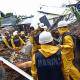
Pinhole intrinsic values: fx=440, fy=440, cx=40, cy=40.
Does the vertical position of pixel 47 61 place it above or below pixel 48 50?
below

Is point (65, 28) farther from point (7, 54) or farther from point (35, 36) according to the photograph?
point (7, 54)

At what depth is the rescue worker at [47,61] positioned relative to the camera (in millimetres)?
7836

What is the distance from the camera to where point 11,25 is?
39.9m

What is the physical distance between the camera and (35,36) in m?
11.6

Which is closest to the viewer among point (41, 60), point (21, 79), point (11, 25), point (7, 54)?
point (41, 60)

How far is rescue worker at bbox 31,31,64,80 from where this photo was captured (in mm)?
7836

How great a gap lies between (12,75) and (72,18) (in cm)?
512

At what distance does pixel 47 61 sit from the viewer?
786 centimetres

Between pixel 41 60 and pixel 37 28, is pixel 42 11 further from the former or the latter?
pixel 41 60

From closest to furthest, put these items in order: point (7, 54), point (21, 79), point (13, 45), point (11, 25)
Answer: point (21, 79)
point (7, 54)
point (13, 45)
point (11, 25)

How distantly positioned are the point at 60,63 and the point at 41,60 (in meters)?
0.35

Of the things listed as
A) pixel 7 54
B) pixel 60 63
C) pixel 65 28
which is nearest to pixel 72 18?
pixel 7 54

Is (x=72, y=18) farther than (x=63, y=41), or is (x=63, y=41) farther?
(x=72, y=18)

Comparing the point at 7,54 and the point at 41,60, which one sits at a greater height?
the point at 41,60
